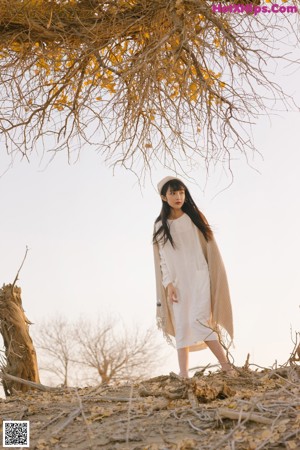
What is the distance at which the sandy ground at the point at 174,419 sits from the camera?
3635 millimetres

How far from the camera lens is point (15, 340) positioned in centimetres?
694

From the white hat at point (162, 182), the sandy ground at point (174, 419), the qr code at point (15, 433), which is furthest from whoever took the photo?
the white hat at point (162, 182)

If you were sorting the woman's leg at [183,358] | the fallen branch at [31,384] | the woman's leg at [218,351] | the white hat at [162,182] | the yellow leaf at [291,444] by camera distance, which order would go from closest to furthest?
the yellow leaf at [291,444] < the fallen branch at [31,384] < the woman's leg at [218,351] < the woman's leg at [183,358] < the white hat at [162,182]

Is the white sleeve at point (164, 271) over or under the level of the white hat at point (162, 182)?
under

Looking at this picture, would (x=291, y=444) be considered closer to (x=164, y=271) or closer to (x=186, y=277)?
(x=186, y=277)

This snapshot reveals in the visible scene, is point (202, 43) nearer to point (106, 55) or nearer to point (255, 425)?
point (106, 55)

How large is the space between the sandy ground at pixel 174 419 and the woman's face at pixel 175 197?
1.98 meters

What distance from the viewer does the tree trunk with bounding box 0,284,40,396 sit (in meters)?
6.91

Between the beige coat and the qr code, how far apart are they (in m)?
2.35

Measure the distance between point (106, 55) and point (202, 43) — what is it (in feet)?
3.23

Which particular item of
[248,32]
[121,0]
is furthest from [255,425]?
[121,0]

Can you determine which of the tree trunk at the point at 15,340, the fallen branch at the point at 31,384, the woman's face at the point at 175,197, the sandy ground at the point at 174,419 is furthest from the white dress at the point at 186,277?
the tree trunk at the point at 15,340

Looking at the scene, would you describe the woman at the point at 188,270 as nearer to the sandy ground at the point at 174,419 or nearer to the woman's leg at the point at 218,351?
the woman's leg at the point at 218,351

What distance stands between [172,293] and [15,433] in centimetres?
248
